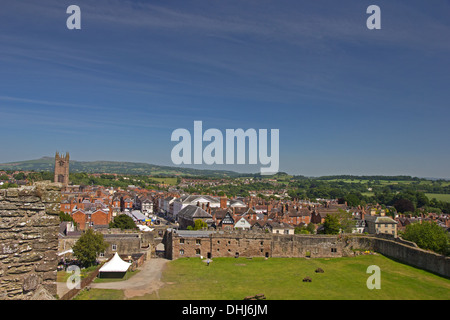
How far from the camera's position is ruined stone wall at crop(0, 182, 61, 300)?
19.3 feet

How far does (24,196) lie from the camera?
6.03 metres

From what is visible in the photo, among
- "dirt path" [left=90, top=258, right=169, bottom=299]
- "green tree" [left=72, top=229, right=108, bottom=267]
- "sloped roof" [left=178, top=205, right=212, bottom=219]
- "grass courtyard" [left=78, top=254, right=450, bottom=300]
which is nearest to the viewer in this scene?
"grass courtyard" [left=78, top=254, right=450, bottom=300]

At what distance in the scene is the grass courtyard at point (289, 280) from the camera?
24094 mm

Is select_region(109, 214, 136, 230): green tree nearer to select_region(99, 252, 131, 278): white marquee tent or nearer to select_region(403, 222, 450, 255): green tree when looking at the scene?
select_region(99, 252, 131, 278): white marquee tent

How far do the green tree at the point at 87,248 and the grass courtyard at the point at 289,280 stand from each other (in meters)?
6.96

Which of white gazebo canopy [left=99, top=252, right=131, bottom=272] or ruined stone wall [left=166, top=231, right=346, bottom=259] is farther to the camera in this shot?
ruined stone wall [left=166, top=231, right=346, bottom=259]

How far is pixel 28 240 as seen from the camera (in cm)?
602

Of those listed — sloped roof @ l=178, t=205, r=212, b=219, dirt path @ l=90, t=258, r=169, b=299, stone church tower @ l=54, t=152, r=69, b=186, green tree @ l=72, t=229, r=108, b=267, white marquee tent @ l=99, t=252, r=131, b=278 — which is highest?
stone church tower @ l=54, t=152, r=69, b=186

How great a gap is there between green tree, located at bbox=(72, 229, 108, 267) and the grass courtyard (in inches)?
274

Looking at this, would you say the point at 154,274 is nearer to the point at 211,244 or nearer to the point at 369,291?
the point at 211,244

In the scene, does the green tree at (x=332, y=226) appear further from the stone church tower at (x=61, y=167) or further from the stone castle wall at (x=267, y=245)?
the stone church tower at (x=61, y=167)

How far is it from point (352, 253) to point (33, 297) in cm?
3858

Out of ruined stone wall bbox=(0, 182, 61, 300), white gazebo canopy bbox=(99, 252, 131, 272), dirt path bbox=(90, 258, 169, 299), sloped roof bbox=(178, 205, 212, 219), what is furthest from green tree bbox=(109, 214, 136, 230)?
ruined stone wall bbox=(0, 182, 61, 300)

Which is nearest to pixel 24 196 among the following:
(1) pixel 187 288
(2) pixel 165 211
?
(1) pixel 187 288
